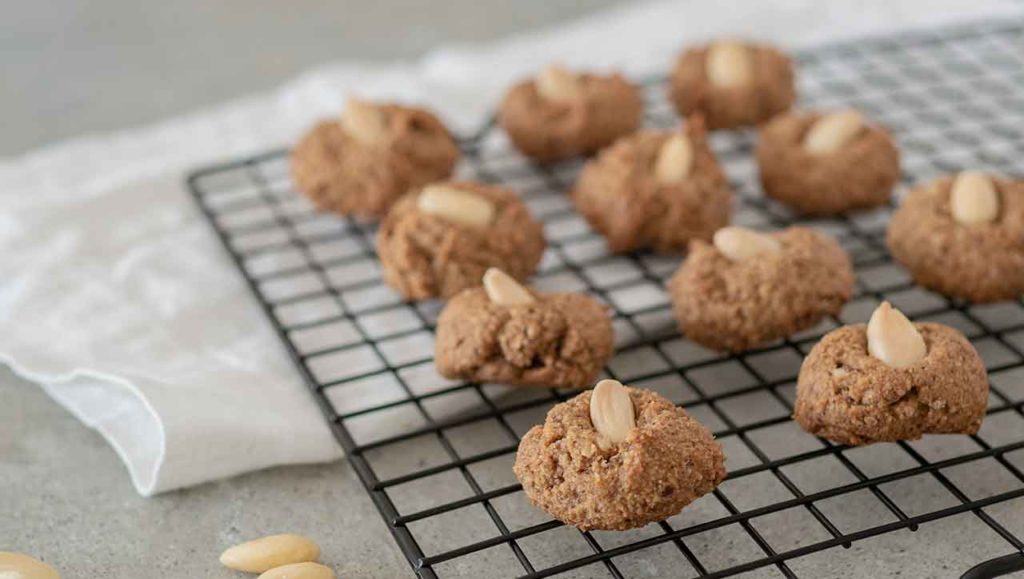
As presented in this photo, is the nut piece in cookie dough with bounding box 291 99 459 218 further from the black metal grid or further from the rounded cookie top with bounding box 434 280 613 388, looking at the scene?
the rounded cookie top with bounding box 434 280 613 388

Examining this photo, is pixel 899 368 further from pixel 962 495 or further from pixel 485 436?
pixel 485 436

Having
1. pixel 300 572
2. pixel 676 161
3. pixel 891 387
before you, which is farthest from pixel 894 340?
pixel 300 572

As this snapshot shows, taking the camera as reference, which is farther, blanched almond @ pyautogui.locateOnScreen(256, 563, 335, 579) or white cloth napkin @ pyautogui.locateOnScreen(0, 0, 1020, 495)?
white cloth napkin @ pyautogui.locateOnScreen(0, 0, 1020, 495)

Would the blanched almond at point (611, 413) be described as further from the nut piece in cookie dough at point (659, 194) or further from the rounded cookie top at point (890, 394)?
the nut piece in cookie dough at point (659, 194)

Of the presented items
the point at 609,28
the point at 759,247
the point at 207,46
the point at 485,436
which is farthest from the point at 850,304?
the point at 207,46

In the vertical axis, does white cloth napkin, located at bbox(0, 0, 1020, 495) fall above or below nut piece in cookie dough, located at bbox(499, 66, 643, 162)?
below

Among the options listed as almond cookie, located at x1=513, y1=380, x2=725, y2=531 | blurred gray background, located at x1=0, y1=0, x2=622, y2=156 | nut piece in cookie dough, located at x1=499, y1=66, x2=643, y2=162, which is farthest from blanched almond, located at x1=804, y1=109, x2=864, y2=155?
blurred gray background, located at x1=0, y1=0, x2=622, y2=156

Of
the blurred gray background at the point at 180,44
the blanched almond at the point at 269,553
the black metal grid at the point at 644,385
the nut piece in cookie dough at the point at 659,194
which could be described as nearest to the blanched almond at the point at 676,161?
the nut piece in cookie dough at the point at 659,194
